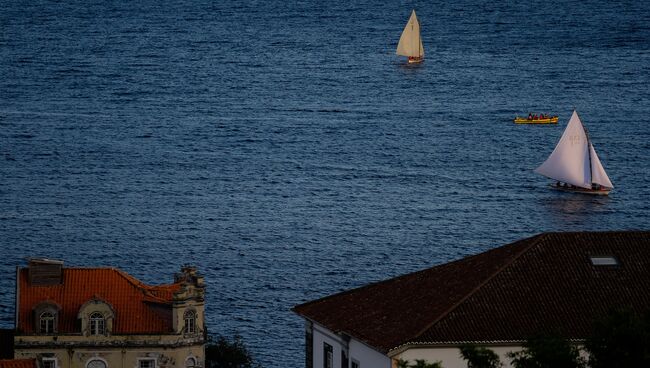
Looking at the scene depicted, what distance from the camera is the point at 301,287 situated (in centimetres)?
14762

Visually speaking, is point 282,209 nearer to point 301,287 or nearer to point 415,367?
point 301,287

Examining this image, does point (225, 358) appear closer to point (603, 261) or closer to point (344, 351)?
point (344, 351)

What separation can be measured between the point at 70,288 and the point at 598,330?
156 ft

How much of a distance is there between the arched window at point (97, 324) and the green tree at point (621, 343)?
43.6 meters

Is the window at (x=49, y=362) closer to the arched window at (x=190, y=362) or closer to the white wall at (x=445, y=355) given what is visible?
the arched window at (x=190, y=362)

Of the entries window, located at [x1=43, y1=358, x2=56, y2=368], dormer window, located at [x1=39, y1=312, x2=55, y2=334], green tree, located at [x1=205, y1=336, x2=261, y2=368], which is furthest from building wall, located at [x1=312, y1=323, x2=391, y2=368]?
green tree, located at [x1=205, y1=336, x2=261, y2=368]

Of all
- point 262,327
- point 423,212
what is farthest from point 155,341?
point 423,212

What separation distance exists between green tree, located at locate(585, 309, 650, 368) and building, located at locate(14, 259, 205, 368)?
140 feet

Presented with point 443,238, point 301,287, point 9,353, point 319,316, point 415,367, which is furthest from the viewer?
point 443,238

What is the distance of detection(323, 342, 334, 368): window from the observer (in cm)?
7038

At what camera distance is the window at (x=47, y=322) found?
8919cm

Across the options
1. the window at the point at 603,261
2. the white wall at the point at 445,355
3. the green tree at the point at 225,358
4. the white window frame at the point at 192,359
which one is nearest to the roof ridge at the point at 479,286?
the white wall at the point at 445,355

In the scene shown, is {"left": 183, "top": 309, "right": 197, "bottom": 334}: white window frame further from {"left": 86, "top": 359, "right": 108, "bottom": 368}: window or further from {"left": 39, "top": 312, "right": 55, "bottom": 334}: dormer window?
{"left": 39, "top": 312, "right": 55, "bottom": 334}: dormer window

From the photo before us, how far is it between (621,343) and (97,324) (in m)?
44.9
